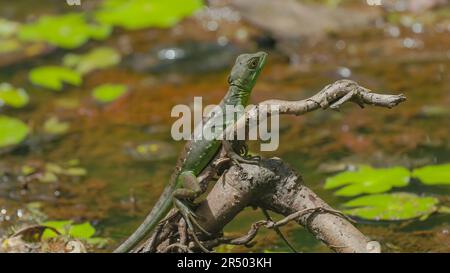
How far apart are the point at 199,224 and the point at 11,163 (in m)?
3.27

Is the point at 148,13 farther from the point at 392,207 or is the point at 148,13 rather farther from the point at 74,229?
the point at 392,207

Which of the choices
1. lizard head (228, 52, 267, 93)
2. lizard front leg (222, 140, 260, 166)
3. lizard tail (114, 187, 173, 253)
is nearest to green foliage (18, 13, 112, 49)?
lizard head (228, 52, 267, 93)

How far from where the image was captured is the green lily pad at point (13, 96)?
8266 mm

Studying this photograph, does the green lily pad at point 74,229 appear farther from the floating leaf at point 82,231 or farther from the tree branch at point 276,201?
the tree branch at point 276,201

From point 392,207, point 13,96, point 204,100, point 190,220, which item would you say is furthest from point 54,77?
point 190,220

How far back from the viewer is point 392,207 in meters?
5.31

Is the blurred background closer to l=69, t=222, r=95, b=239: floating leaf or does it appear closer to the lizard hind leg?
l=69, t=222, r=95, b=239: floating leaf

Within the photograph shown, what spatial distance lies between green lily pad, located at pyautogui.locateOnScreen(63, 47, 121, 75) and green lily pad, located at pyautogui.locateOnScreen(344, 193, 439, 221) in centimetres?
444

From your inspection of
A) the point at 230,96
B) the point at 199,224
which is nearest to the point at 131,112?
the point at 230,96

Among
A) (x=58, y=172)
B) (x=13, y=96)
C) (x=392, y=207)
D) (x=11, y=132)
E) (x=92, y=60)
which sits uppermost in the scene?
(x=92, y=60)

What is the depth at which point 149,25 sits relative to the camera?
32.1 feet

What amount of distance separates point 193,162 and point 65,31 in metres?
5.67
